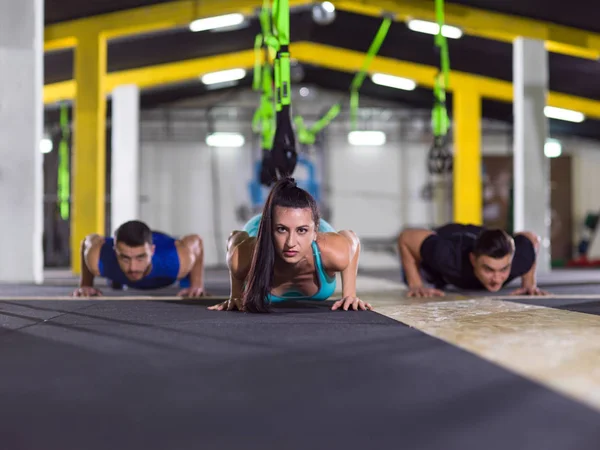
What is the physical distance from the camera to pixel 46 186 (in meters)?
14.5

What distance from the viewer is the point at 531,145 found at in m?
8.79

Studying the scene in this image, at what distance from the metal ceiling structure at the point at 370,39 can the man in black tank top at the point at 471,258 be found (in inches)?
198

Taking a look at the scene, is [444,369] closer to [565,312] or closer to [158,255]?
[565,312]

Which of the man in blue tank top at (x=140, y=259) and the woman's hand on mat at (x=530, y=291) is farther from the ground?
the man in blue tank top at (x=140, y=259)

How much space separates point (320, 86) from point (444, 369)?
13.7 m

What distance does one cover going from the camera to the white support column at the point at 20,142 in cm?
643

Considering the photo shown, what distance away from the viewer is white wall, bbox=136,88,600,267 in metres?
14.5


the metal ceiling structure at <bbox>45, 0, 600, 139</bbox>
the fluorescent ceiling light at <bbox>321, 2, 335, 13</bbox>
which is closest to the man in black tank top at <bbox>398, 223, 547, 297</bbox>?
the fluorescent ceiling light at <bbox>321, 2, 335, 13</bbox>

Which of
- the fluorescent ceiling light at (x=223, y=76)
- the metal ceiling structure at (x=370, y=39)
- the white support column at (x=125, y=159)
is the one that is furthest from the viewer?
the fluorescent ceiling light at (x=223, y=76)

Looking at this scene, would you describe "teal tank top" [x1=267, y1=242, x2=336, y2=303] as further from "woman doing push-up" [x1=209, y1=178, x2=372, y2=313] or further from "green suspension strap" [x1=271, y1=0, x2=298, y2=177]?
"green suspension strap" [x1=271, y1=0, x2=298, y2=177]

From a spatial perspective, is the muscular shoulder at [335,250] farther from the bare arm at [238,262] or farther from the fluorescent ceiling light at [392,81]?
the fluorescent ceiling light at [392,81]

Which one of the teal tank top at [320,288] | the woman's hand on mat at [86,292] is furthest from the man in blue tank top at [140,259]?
the teal tank top at [320,288]

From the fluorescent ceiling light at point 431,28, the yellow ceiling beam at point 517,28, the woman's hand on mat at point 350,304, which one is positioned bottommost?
the woman's hand on mat at point 350,304

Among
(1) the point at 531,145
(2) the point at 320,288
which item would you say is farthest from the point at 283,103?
(1) the point at 531,145
